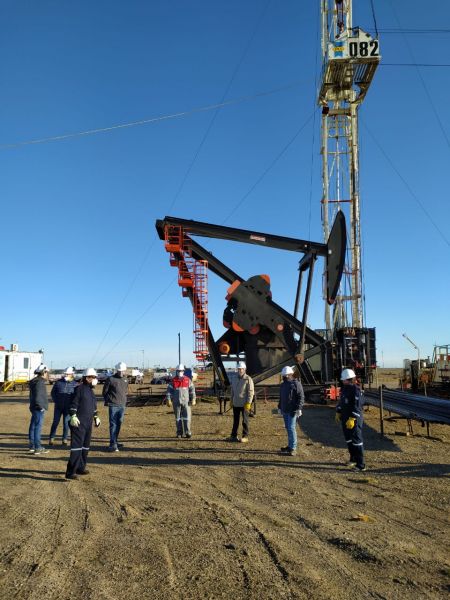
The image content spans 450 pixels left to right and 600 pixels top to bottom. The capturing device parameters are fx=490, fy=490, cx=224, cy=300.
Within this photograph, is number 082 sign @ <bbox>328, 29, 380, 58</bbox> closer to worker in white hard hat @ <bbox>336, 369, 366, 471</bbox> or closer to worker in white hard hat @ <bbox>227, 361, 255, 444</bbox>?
worker in white hard hat @ <bbox>227, 361, 255, 444</bbox>

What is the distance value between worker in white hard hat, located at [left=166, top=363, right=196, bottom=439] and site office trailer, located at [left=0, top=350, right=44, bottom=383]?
25.7m

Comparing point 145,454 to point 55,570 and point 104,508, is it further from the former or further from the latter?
point 55,570

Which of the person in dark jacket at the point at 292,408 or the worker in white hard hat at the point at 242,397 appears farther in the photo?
the worker in white hard hat at the point at 242,397

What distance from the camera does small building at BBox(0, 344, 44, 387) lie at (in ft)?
111

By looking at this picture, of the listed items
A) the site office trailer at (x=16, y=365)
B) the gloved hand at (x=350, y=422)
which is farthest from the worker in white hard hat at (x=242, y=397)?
the site office trailer at (x=16, y=365)

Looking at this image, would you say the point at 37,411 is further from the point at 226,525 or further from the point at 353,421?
the point at 353,421

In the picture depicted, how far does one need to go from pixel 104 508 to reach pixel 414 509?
360cm

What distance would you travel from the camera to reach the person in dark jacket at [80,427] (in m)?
7.22

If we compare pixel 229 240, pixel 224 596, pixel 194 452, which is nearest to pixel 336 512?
pixel 224 596

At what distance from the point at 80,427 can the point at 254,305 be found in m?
11.5

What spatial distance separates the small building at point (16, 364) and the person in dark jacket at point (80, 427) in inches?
1130

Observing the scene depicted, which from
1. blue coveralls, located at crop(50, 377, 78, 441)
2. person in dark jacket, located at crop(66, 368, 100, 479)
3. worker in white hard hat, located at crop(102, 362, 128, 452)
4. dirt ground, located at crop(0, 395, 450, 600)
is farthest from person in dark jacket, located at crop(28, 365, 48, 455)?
person in dark jacket, located at crop(66, 368, 100, 479)

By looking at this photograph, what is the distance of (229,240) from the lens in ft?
59.5

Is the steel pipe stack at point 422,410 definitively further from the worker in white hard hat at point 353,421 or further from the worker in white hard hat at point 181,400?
the worker in white hard hat at point 181,400
